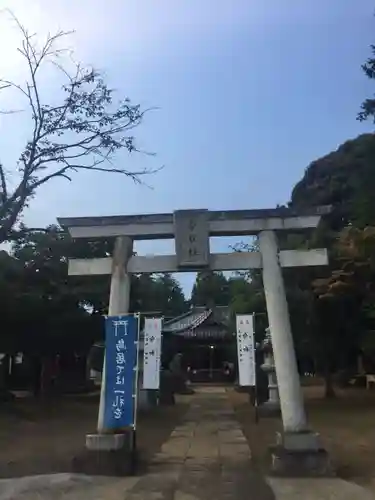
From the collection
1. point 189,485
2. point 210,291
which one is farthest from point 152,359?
point 210,291

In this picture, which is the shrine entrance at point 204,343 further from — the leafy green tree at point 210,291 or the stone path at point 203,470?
the stone path at point 203,470

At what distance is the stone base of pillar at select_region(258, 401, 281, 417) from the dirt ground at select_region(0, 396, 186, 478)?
8.42 feet

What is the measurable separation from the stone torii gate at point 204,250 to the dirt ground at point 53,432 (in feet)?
6.21

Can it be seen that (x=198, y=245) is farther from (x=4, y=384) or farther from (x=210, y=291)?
(x=210, y=291)

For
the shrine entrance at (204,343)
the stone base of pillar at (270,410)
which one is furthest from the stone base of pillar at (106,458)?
the shrine entrance at (204,343)

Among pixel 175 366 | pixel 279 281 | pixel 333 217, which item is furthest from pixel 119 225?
pixel 175 366

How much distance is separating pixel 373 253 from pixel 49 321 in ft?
39.5

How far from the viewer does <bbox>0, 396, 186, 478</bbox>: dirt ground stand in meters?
10.8

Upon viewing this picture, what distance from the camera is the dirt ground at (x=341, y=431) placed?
10070 millimetres

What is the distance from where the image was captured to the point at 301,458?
355 inches

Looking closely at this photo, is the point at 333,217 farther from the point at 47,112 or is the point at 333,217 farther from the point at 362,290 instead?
the point at 47,112

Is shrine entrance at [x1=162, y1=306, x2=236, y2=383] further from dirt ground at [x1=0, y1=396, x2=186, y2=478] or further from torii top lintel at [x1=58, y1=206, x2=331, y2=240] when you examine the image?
torii top lintel at [x1=58, y1=206, x2=331, y2=240]

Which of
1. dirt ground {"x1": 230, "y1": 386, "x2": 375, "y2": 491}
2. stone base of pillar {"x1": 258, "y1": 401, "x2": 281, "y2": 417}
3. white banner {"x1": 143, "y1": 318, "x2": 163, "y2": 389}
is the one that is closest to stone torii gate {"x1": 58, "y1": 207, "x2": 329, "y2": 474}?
dirt ground {"x1": 230, "y1": 386, "x2": 375, "y2": 491}

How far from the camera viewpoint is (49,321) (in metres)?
22.4
